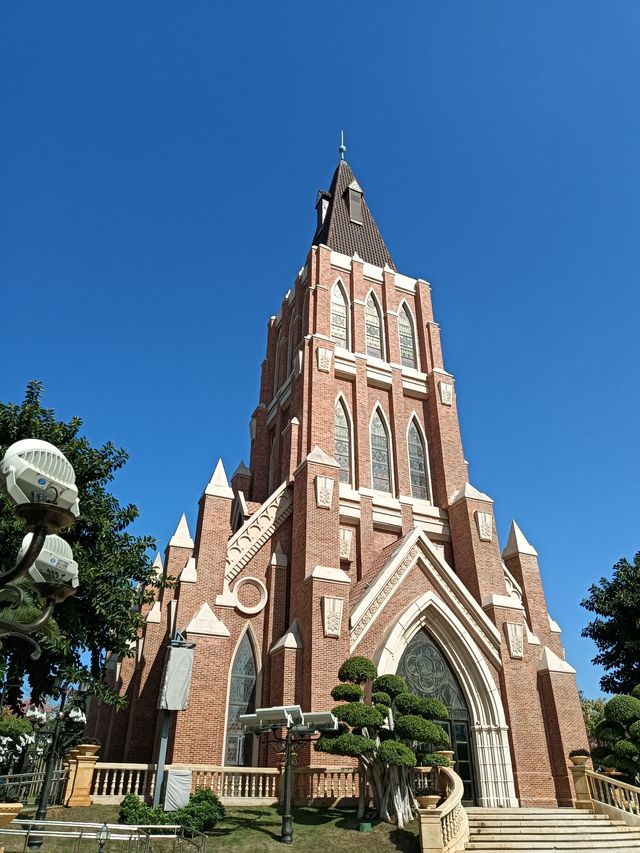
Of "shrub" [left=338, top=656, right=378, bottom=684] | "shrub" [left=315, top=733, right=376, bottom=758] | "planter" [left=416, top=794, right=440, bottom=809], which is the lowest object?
"planter" [left=416, top=794, right=440, bottom=809]

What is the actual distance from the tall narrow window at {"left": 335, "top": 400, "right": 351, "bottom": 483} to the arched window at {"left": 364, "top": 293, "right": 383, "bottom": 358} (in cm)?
365

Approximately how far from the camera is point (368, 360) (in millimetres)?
26125

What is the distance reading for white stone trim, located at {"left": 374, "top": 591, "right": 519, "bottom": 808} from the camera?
17.8 m

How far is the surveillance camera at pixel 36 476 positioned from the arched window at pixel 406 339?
951 inches

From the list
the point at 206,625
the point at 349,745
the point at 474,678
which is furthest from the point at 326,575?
the point at 474,678

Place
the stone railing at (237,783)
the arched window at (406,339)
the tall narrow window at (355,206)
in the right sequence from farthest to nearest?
the tall narrow window at (355,206) → the arched window at (406,339) → the stone railing at (237,783)

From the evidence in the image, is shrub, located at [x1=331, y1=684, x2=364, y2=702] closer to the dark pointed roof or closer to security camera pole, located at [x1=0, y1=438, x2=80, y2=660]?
security camera pole, located at [x1=0, y1=438, x2=80, y2=660]

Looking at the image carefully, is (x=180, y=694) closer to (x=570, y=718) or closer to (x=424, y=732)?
(x=424, y=732)

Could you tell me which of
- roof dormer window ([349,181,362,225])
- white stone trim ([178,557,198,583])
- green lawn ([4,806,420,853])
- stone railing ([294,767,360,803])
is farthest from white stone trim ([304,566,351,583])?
roof dormer window ([349,181,362,225])

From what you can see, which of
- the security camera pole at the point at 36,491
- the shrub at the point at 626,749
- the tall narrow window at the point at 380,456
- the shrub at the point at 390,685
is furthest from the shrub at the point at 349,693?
the security camera pole at the point at 36,491

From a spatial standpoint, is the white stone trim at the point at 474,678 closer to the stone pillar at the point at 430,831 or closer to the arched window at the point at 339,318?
the stone pillar at the point at 430,831

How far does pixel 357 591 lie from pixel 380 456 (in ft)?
20.8

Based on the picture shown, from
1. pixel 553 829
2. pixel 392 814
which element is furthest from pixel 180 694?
pixel 553 829

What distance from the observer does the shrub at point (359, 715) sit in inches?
526
